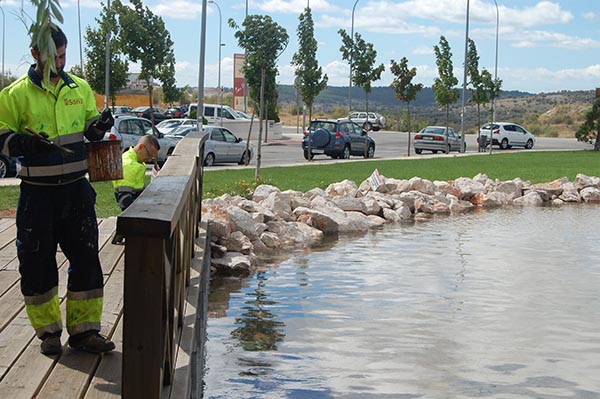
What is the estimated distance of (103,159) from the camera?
5.92 metres

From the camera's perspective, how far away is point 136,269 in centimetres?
387

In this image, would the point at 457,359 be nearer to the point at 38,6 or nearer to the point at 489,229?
the point at 38,6

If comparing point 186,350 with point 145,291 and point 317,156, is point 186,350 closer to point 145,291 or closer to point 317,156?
point 145,291

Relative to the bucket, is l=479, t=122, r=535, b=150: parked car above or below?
below

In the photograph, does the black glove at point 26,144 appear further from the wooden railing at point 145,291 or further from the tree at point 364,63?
the tree at point 364,63

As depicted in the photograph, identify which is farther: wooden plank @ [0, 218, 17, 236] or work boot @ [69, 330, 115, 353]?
wooden plank @ [0, 218, 17, 236]

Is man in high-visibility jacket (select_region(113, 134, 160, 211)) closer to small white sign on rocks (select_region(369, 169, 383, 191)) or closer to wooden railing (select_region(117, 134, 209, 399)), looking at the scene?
wooden railing (select_region(117, 134, 209, 399))

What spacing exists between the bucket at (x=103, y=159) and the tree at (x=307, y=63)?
100ft

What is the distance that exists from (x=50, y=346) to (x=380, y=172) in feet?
76.3

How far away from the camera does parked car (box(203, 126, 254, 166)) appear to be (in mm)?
32281

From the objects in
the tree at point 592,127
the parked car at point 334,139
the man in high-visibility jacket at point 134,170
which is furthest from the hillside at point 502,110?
the man in high-visibility jacket at point 134,170

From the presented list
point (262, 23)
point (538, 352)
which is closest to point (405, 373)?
point (538, 352)

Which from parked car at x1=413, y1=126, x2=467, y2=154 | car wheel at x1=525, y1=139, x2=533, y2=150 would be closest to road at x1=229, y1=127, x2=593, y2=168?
parked car at x1=413, y1=126, x2=467, y2=154

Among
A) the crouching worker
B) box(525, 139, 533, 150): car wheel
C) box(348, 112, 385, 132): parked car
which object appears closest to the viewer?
the crouching worker
